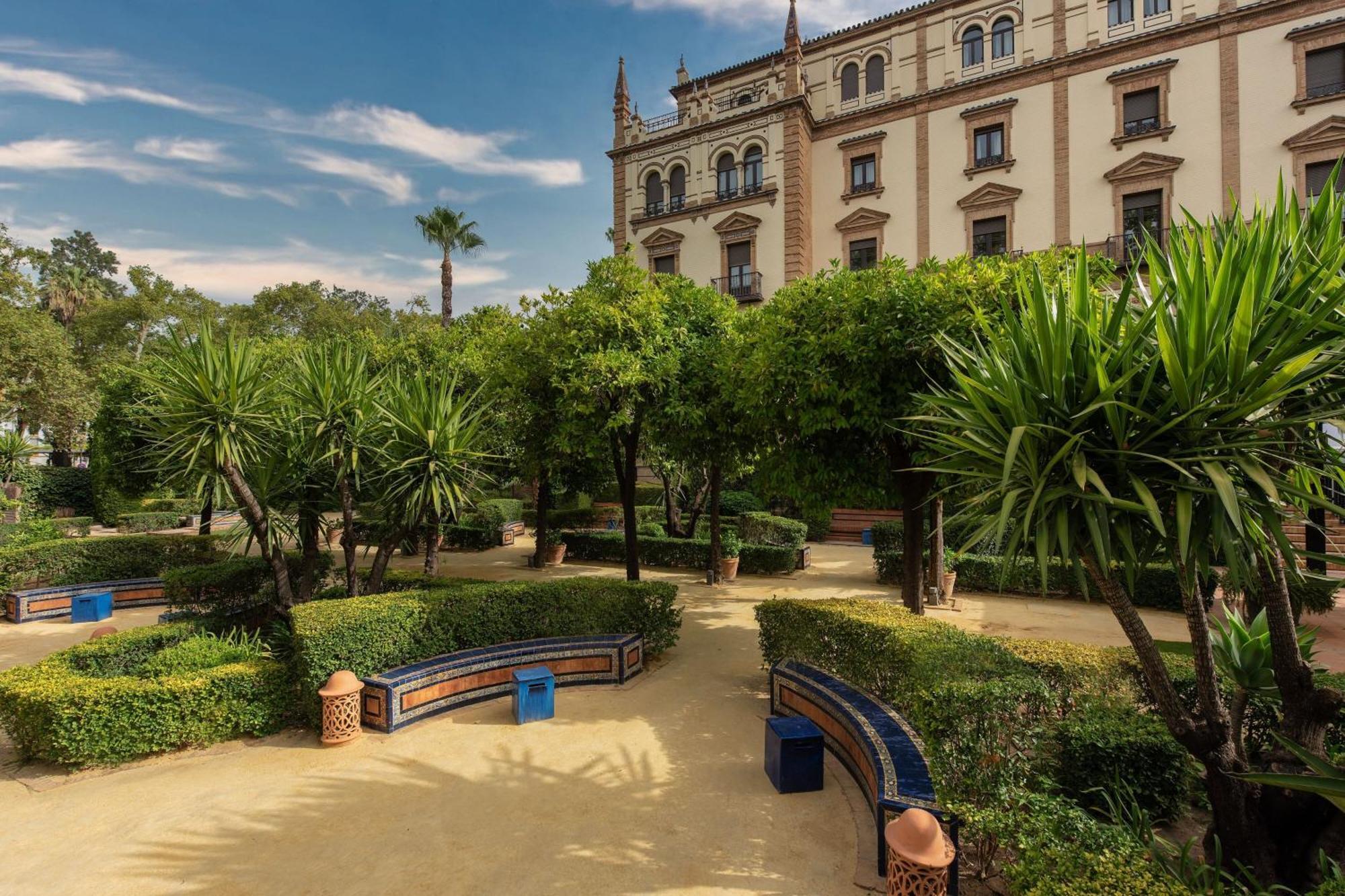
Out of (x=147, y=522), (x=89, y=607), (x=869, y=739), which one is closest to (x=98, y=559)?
(x=89, y=607)

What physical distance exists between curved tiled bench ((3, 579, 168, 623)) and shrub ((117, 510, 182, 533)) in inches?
636

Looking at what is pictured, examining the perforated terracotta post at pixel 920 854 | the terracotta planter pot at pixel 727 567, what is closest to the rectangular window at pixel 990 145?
the terracotta planter pot at pixel 727 567

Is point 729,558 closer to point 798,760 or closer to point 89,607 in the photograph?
point 798,760

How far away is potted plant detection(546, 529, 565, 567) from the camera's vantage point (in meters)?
19.2

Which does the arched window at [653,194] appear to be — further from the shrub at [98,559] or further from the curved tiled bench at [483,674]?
the curved tiled bench at [483,674]

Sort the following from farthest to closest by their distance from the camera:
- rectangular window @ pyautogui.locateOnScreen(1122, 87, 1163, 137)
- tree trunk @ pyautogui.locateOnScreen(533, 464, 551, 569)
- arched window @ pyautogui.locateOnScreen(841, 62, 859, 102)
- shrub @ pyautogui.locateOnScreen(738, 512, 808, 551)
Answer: arched window @ pyautogui.locateOnScreen(841, 62, 859, 102) < rectangular window @ pyautogui.locateOnScreen(1122, 87, 1163, 137) < shrub @ pyautogui.locateOnScreen(738, 512, 808, 551) < tree trunk @ pyautogui.locateOnScreen(533, 464, 551, 569)

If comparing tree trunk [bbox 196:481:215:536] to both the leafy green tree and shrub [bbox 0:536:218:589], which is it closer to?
shrub [bbox 0:536:218:589]

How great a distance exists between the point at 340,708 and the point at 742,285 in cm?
2468

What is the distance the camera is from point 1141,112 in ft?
73.6

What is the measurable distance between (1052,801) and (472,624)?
6.97 meters

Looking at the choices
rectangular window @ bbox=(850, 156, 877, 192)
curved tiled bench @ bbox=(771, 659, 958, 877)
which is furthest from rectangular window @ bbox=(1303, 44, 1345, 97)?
curved tiled bench @ bbox=(771, 659, 958, 877)

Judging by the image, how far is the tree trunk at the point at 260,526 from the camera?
843 centimetres

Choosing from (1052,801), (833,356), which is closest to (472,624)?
(833,356)

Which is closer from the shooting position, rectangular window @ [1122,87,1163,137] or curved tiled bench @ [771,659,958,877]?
curved tiled bench @ [771,659,958,877]
